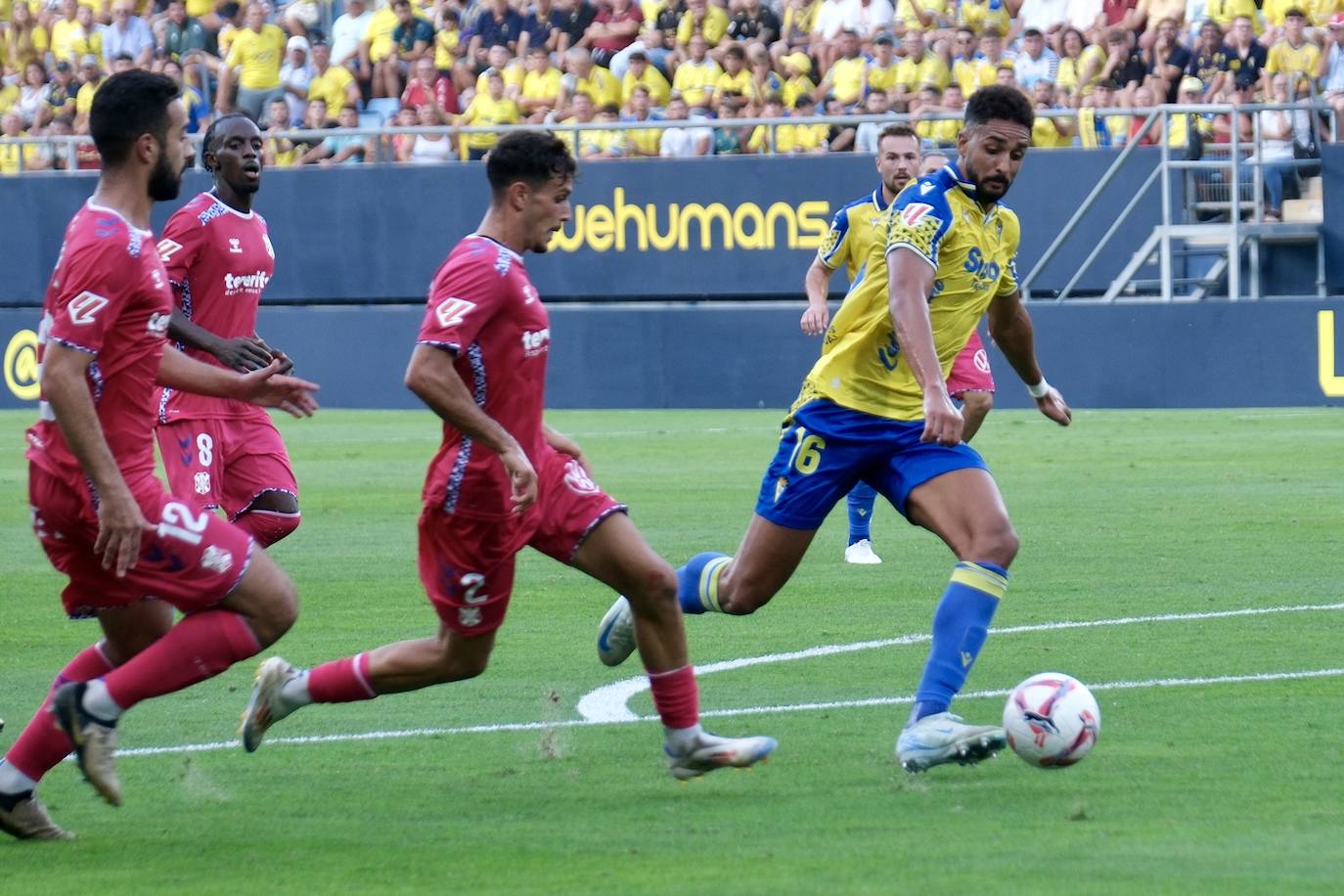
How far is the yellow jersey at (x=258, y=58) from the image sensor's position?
87.8 ft

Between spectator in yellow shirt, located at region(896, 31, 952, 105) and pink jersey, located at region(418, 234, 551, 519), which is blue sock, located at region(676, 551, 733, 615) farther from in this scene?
spectator in yellow shirt, located at region(896, 31, 952, 105)

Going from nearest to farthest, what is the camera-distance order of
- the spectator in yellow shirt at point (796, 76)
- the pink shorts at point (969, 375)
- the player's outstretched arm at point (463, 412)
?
the player's outstretched arm at point (463, 412) → the pink shorts at point (969, 375) → the spectator in yellow shirt at point (796, 76)

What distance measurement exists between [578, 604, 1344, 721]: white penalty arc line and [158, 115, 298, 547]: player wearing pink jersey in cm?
149

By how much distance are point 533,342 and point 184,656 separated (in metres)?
1.41

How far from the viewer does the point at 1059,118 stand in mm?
22750

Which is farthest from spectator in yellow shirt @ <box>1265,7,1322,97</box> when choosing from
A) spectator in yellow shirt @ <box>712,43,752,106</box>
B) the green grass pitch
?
the green grass pitch

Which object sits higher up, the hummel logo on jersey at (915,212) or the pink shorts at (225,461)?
the hummel logo on jersey at (915,212)

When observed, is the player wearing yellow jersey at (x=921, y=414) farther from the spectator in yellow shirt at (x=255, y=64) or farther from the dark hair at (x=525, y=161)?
the spectator in yellow shirt at (x=255, y=64)

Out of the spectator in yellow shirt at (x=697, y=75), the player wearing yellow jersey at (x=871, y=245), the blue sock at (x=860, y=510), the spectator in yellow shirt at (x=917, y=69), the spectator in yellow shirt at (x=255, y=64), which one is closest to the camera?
the player wearing yellow jersey at (x=871, y=245)

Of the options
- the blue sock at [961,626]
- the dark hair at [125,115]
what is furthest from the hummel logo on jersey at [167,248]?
the blue sock at [961,626]

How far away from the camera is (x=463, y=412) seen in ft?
20.5

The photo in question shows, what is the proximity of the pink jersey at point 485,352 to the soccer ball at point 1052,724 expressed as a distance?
1.65 meters

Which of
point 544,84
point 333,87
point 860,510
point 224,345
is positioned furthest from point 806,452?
point 333,87

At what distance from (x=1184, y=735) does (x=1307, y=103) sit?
51.7ft
